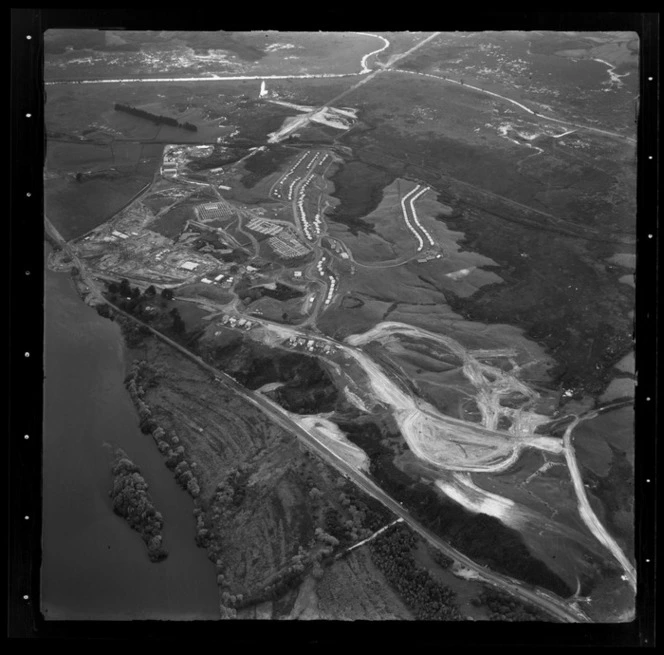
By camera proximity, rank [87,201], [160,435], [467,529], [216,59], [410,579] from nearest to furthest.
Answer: [410,579] → [467,529] → [160,435] → [87,201] → [216,59]

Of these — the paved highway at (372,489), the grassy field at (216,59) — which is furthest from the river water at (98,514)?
the grassy field at (216,59)

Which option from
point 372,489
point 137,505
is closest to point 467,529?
point 372,489

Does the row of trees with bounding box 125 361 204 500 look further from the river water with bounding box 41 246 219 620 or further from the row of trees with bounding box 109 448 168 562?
the row of trees with bounding box 109 448 168 562

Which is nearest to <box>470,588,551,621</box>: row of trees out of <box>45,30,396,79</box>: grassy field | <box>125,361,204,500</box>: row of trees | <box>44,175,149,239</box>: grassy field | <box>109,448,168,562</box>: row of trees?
<box>125,361,204,500</box>: row of trees

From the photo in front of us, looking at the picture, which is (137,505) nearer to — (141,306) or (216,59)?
(141,306)

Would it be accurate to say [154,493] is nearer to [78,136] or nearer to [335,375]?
[335,375]

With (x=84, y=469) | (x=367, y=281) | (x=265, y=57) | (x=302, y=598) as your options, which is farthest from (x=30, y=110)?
(x=265, y=57)

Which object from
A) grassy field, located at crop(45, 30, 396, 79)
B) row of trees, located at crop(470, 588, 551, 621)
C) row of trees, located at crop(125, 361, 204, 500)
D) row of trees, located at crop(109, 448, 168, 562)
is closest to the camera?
row of trees, located at crop(470, 588, 551, 621)
